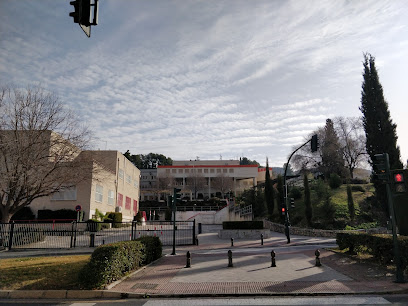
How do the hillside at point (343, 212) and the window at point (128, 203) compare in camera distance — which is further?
the window at point (128, 203)

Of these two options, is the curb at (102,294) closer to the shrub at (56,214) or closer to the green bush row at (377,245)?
the green bush row at (377,245)

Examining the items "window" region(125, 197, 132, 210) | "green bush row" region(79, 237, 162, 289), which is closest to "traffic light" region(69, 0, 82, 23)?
"green bush row" region(79, 237, 162, 289)

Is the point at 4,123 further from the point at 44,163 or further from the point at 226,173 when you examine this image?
the point at 226,173

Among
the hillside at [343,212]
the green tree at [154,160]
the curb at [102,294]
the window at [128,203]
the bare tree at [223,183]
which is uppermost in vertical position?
→ the green tree at [154,160]

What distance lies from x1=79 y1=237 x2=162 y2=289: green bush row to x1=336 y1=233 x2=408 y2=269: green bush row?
30.1 ft

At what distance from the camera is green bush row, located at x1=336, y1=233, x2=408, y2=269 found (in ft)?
34.4

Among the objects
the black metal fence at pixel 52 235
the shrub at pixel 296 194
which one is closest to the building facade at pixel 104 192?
the black metal fence at pixel 52 235

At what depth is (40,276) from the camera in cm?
995

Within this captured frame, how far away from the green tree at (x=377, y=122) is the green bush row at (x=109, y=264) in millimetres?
26613

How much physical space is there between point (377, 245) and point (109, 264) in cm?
988

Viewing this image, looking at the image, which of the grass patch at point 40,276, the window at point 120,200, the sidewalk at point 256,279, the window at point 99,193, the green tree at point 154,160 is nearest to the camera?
the sidewalk at point 256,279

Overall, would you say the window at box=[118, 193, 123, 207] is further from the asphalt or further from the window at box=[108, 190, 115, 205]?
the asphalt

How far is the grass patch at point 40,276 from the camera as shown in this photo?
30.2 feet

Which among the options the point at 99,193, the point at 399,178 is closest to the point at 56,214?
the point at 99,193
